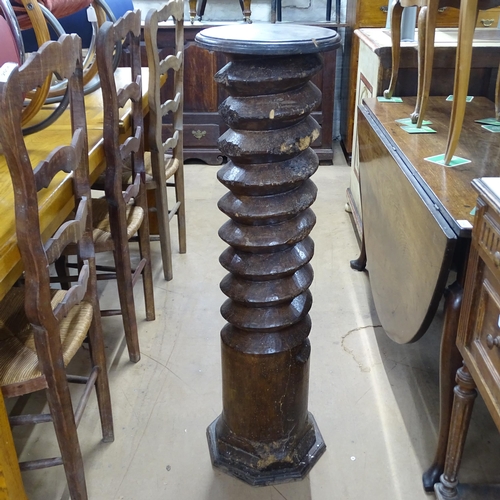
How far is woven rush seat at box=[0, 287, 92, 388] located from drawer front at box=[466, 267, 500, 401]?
2.83 feet

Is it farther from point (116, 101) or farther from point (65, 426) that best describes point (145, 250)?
point (65, 426)

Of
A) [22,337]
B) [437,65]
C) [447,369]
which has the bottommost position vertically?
[447,369]

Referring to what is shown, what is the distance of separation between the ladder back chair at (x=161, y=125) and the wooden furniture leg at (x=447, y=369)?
1.30 m

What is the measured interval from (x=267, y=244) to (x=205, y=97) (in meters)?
2.73

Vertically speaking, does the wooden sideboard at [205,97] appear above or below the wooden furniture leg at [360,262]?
above

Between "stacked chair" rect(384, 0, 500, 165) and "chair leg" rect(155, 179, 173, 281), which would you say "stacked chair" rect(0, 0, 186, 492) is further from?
"stacked chair" rect(384, 0, 500, 165)

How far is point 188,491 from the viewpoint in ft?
4.62

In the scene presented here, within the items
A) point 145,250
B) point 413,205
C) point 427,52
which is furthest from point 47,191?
point 427,52

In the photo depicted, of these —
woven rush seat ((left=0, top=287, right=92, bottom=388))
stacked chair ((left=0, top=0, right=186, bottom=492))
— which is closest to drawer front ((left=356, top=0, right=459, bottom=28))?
stacked chair ((left=0, top=0, right=186, bottom=492))

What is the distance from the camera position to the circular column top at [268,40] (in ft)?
3.16

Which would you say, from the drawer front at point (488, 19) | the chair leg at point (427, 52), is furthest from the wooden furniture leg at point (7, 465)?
the drawer front at point (488, 19)

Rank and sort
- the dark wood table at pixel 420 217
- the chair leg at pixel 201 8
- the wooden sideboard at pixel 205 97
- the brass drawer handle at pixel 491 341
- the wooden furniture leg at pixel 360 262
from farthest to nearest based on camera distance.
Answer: the chair leg at pixel 201 8, the wooden sideboard at pixel 205 97, the wooden furniture leg at pixel 360 262, the dark wood table at pixel 420 217, the brass drawer handle at pixel 491 341

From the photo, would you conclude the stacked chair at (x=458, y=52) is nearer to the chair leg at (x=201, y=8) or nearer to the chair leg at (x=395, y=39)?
the chair leg at (x=395, y=39)

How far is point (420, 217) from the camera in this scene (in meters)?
1.34
